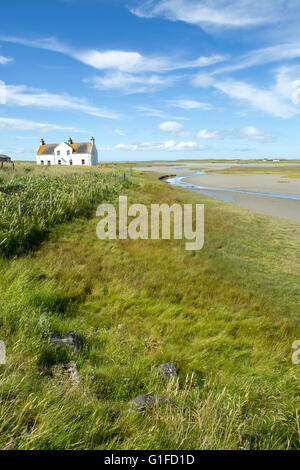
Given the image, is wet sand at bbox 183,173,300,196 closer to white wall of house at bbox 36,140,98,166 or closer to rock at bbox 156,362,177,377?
white wall of house at bbox 36,140,98,166

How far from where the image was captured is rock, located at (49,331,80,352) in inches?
171

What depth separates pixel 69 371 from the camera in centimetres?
364

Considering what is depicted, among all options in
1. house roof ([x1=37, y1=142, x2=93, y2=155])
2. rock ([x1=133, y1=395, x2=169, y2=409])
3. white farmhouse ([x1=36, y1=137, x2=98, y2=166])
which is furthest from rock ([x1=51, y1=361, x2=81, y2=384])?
house roof ([x1=37, y1=142, x2=93, y2=155])

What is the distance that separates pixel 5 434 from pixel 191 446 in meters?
1.64

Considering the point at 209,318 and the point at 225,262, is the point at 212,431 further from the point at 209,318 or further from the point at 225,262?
the point at 225,262

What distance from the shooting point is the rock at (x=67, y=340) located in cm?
435

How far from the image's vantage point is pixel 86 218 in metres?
15.7

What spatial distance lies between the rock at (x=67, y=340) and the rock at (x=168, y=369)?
4.45ft

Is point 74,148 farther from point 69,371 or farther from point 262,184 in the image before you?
point 69,371

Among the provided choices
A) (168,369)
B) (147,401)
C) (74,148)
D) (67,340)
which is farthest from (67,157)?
(147,401)

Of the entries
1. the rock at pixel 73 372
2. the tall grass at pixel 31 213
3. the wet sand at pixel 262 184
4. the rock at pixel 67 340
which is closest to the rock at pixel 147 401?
the rock at pixel 73 372

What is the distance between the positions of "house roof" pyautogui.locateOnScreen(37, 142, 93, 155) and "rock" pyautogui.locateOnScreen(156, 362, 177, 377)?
73189mm

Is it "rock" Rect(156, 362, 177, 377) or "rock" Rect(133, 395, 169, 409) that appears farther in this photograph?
"rock" Rect(156, 362, 177, 377)
